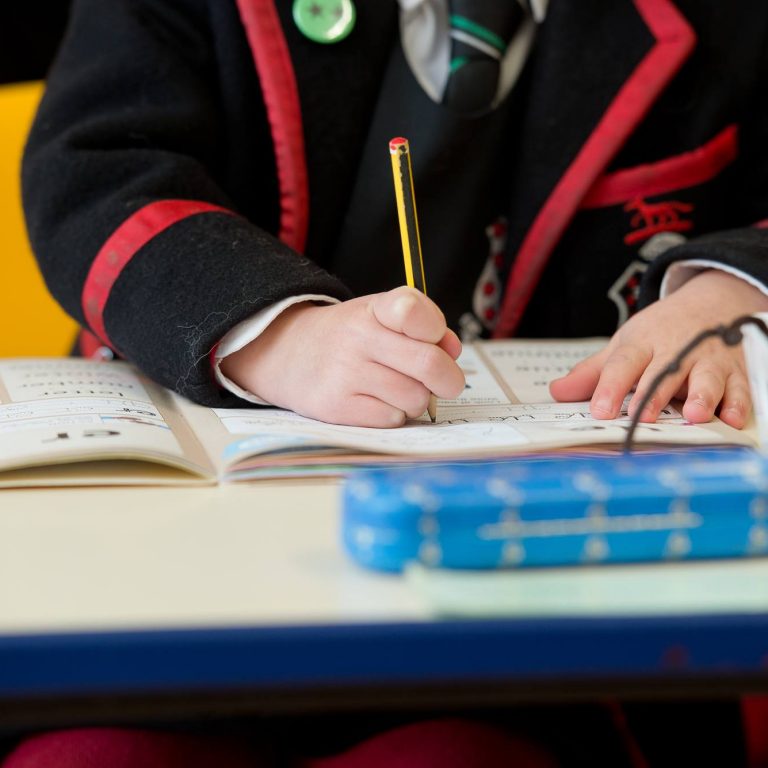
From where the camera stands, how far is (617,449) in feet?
1.57

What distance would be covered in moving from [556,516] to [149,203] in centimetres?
44

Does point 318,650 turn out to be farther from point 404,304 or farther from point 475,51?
point 475,51

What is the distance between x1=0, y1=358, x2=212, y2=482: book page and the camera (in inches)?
18.1

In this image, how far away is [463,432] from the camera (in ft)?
1.68

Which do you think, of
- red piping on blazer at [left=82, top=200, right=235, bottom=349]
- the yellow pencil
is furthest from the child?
the yellow pencil

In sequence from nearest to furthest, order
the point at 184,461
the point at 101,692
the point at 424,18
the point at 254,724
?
1. the point at 101,692
2. the point at 184,461
3. the point at 254,724
4. the point at 424,18

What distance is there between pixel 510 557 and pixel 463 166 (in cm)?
58

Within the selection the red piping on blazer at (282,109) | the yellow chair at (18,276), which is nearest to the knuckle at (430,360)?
the red piping on blazer at (282,109)

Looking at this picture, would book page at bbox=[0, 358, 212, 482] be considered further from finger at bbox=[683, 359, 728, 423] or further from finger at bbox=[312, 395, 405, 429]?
finger at bbox=[683, 359, 728, 423]

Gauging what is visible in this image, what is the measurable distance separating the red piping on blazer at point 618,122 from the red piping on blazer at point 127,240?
283mm

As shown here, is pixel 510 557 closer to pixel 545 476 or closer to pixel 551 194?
pixel 545 476

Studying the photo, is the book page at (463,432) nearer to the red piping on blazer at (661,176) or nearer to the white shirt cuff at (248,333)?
the white shirt cuff at (248,333)

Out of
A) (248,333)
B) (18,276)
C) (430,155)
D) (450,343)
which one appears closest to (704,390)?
(450,343)

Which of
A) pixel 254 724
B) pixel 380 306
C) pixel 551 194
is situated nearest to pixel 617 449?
pixel 380 306
